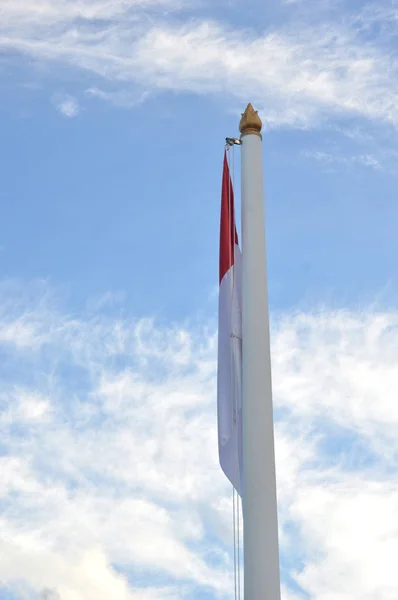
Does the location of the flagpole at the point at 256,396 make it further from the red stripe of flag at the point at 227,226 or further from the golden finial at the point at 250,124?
the red stripe of flag at the point at 227,226

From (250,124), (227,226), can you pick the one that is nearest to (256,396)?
(227,226)

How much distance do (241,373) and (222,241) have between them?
10.4 feet

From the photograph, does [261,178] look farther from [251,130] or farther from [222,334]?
[222,334]

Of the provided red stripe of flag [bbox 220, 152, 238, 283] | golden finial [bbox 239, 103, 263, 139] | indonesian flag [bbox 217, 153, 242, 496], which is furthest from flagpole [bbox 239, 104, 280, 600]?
red stripe of flag [bbox 220, 152, 238, 283]

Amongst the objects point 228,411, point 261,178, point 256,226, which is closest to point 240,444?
point 228,411

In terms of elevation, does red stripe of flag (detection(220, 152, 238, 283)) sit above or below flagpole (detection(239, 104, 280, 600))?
above

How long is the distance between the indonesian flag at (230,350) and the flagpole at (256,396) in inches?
22.6

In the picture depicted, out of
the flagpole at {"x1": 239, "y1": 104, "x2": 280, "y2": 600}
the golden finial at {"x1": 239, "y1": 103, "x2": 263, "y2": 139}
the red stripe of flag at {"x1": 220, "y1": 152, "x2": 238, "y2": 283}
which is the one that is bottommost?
the flagpole at {"x1": 239, "y1": 104, "x2": 280, "y2": 600}

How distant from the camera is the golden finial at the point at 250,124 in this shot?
19.6 m

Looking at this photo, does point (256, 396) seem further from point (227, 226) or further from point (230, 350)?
point (227, 226)

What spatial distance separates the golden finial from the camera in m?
19.6

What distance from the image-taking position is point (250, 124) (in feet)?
64.4

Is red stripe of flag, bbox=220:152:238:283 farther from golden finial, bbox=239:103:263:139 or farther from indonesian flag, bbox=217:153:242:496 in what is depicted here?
golden finial, bbox=239:103:263:139

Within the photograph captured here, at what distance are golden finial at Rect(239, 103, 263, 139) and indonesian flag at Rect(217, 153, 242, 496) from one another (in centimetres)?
123
